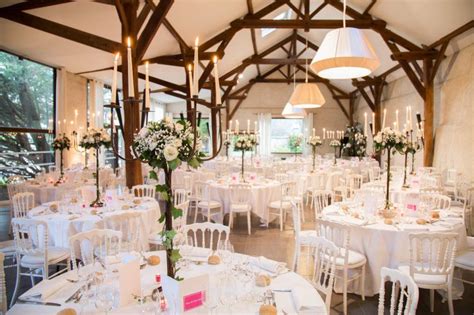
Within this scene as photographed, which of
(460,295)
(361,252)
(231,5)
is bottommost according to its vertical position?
(460,295)

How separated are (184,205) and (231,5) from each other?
6.52 m

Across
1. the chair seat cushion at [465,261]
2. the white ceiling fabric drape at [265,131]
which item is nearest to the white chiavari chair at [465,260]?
the chair seat cushion at [465,261]

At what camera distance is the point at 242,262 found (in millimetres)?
2426

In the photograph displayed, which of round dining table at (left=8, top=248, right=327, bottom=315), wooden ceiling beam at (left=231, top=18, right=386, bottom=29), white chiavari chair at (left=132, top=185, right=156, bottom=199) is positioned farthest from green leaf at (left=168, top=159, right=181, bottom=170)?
wooden ceiling beam at (left=231, top=18, right=386, bottom=29)

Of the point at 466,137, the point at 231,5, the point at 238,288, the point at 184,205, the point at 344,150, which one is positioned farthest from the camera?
the point at 344,150

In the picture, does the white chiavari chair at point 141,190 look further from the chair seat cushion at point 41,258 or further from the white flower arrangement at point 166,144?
the white flower arrangement at point 166,144

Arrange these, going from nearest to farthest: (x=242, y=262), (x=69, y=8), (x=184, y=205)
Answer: (x=242, y=262) → (x=184, y=205) → (x=69, y=8)

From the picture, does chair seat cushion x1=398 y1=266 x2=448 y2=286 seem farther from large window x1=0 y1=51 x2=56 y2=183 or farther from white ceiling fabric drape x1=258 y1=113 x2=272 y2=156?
white ceiling fabric drape x1=258 y1=113 x2=272 y2=156

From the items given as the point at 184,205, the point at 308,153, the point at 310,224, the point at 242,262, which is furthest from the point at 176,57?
the point at 308,153

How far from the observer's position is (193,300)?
1.64 meters

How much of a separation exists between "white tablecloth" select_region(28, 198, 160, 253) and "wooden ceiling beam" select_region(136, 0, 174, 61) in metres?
2.95

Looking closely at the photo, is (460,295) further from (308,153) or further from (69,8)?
(308,153)

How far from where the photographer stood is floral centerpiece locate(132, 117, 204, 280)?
177 cm

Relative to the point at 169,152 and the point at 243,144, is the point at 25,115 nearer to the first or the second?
the point at 243,144
